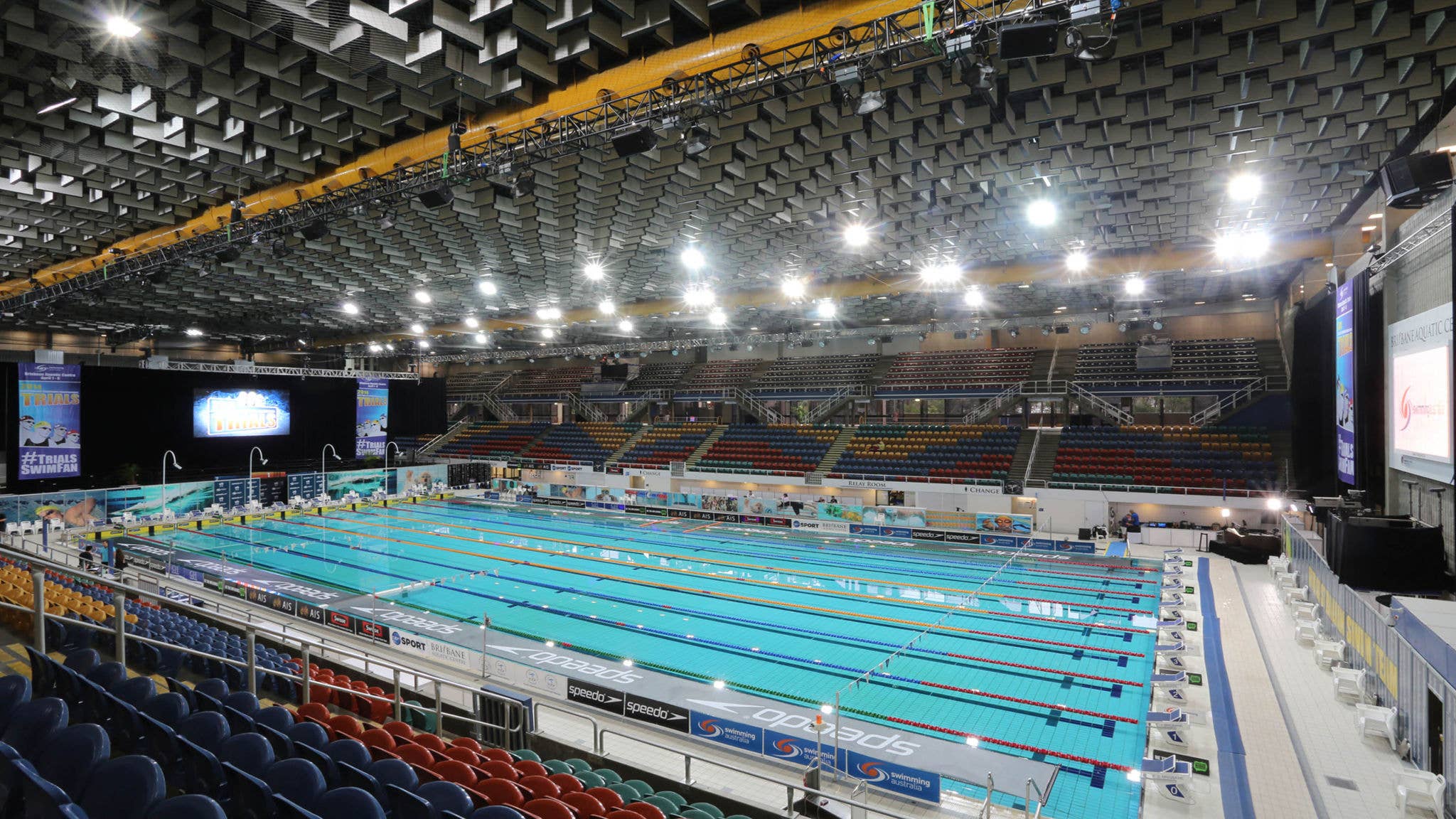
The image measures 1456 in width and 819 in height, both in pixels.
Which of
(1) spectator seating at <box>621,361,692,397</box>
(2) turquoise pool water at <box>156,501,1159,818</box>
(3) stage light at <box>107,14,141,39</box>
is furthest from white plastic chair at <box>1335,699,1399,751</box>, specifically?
(1) spectator seating at <box>621,361,692,397</box>

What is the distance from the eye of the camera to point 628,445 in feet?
96.4

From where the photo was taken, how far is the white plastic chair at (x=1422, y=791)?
18.4 ft

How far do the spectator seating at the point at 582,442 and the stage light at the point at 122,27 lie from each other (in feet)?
75.4

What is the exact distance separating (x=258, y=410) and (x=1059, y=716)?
2645cm

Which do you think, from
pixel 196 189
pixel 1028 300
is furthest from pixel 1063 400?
pixel 196 189

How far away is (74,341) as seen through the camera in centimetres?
2783

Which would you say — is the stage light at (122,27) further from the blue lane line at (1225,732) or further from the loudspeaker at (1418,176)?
the loudspeaker at (1418,176)

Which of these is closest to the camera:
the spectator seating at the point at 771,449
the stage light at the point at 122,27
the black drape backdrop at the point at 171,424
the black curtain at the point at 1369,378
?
the stage light at the point at 122,27

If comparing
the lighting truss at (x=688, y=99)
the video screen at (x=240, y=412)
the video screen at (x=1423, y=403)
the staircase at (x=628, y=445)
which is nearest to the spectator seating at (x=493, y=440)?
the staircase at (x=628, y=445)

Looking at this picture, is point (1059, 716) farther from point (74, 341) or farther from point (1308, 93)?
point (74, 341)

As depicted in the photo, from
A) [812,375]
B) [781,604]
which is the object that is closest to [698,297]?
[781,604]

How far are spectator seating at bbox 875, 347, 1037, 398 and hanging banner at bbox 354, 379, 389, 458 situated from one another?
19.8 metres

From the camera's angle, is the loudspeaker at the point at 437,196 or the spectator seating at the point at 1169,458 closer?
the loudspeaker at the point at 437,196

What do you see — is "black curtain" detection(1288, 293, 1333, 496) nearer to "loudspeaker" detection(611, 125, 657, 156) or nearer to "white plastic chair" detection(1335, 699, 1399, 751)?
"white plastic chair" detection(1335, 699, 1399, 751)
